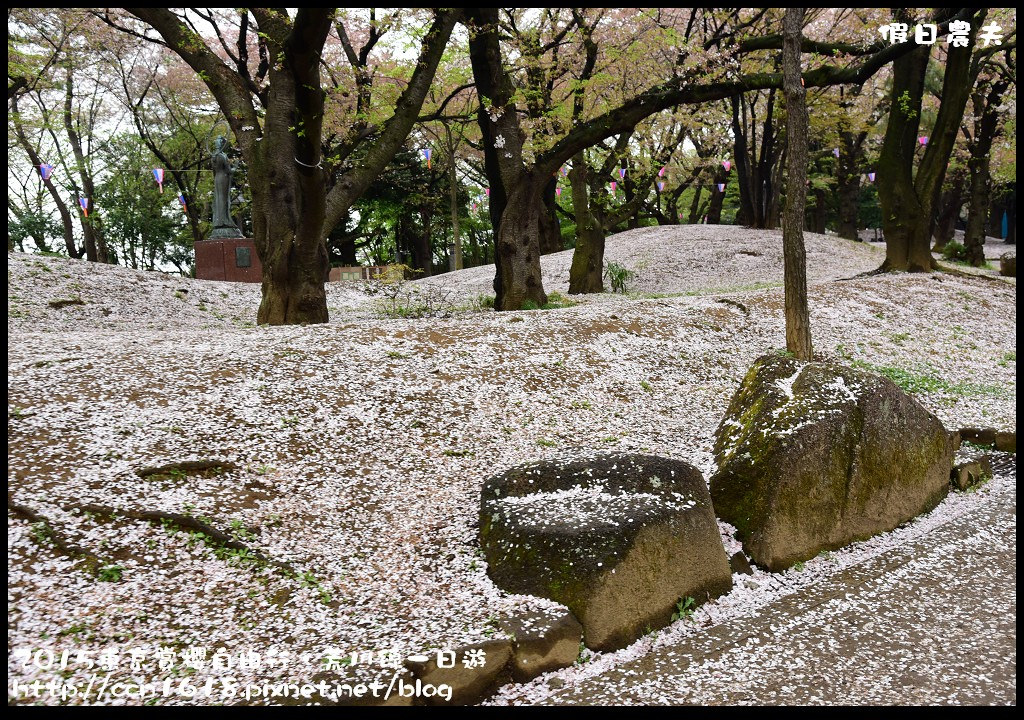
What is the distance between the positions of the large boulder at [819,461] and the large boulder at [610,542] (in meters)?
0.53

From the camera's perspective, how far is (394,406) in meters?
5.82

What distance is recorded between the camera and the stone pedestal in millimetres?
16672

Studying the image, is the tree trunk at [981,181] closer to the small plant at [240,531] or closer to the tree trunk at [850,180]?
the tree trunk at [850,180]

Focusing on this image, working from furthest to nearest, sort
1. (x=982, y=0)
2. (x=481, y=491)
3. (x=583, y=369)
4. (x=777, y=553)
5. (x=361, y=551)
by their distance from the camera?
1. (x=982, y=0)
2. (x=583, y=369)
3. (x=481, y=491)
4. (x=777, y=553)
5. (x=361, y=551)

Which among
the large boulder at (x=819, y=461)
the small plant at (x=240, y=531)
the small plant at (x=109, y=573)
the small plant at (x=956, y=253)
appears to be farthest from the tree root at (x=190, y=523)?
the small plant at (x=956, y=253)

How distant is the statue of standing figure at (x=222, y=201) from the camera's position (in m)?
17.9

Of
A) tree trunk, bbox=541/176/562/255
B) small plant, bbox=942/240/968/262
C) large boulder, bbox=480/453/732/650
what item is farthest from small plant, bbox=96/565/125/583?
small plant, bbox=942/240/968/262

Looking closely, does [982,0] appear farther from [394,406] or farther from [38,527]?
[38,527]

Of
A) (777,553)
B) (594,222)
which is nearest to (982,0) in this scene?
(594,222)

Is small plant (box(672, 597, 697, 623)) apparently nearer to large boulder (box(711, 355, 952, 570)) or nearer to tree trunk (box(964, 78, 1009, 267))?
large boulder (box(711, 355, 952, 570))

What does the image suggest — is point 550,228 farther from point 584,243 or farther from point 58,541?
point 58,541

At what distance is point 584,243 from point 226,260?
955 cm

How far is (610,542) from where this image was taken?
3.66 metres

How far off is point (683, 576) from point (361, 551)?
2.05 m
